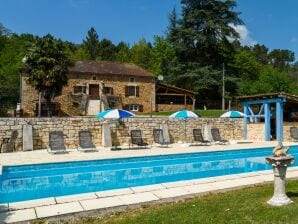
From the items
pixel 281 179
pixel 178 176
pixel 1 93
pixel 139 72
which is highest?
pixel 139 72

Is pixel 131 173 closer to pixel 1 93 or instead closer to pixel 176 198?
pixel 176 198

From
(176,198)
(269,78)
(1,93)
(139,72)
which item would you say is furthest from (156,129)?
(269,78)

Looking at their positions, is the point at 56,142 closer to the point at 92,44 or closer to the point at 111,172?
the point at 111,172

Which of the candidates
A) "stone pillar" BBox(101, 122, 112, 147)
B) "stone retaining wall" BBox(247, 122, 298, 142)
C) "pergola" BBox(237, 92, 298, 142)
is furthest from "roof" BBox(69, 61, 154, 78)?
"stone pillar" BBox(101, 122, 112, 147)

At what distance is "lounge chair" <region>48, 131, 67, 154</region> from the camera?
1534cm

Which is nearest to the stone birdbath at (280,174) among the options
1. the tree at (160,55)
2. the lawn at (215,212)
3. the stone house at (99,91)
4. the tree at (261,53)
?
the lawn at (215,212)

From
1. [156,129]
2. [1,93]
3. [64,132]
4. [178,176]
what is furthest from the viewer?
[1,93]

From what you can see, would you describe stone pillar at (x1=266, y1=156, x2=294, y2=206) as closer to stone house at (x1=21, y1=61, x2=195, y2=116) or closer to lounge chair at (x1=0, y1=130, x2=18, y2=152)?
lounge chair at (x1=0, y1=130, x2=18, y2=152)

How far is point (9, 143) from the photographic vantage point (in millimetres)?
15539

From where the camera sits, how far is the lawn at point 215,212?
17.4ft

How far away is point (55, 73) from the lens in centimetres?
2761

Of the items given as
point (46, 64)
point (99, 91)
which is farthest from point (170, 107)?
point (46, 64)

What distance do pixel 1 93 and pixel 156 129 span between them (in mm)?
24498

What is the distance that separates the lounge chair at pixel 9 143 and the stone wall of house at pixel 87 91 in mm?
18147
